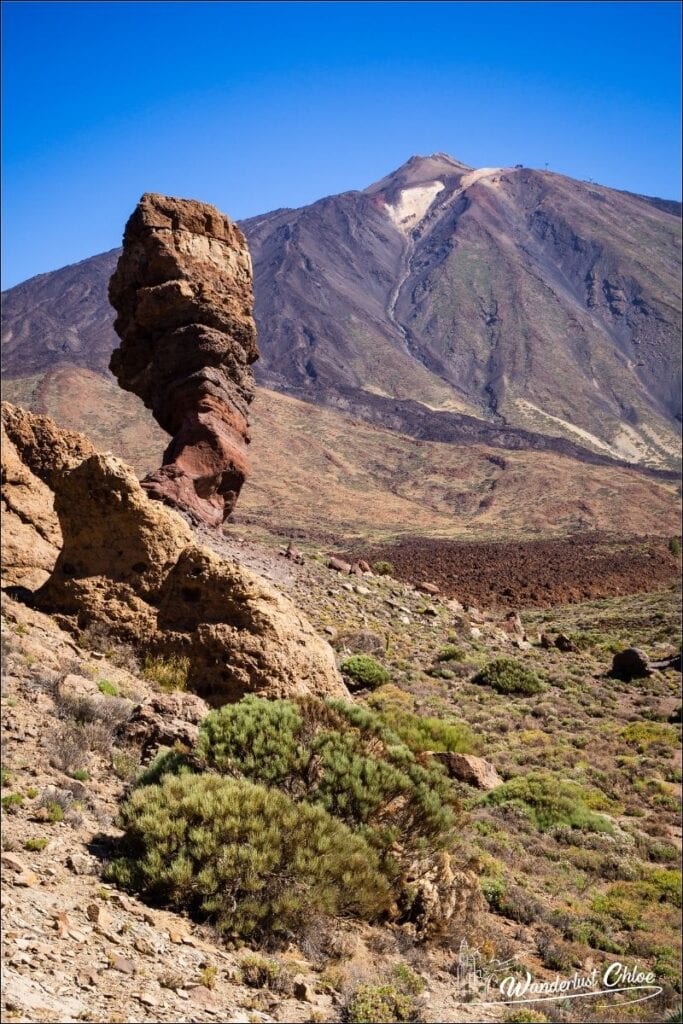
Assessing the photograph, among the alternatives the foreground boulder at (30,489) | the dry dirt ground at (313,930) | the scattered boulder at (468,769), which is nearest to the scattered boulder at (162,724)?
the dry dirt ground at (313,930)

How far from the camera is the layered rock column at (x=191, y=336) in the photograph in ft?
60.0

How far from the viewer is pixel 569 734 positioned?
1483 cm

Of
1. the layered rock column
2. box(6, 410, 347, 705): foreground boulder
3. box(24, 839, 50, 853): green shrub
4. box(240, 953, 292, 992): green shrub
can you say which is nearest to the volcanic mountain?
the layered rock column

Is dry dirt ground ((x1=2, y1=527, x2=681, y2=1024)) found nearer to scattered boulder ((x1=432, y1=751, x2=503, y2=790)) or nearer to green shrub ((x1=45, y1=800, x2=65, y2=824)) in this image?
green shrub ((x1=45, y1=800, x2=65, y2=824))

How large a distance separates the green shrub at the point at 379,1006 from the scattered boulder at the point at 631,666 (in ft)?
57.3

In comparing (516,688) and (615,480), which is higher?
(615,480)

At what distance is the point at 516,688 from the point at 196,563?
34.1 ft

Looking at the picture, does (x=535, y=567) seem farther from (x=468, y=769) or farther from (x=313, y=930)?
(x=313, y=930)

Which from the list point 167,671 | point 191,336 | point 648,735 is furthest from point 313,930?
point 191,336

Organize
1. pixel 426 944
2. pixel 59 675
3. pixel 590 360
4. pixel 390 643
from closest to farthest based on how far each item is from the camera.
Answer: pixel 426 944, pixel 59 675, pixel 390 643, pixel 590 360

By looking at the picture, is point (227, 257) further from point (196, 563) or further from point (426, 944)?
point (426, 944)

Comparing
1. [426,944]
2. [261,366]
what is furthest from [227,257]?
[261,366]

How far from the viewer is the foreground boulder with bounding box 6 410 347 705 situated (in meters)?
9.01

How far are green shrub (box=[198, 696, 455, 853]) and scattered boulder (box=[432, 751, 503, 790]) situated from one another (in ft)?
13.9
